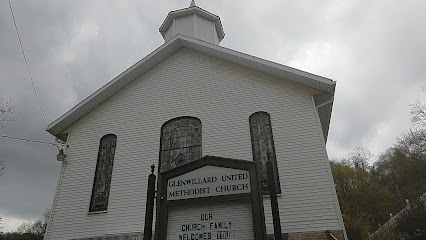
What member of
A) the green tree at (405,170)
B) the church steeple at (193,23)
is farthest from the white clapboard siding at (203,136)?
the green tree at (405,170)

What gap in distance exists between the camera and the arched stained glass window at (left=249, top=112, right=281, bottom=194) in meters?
9.59

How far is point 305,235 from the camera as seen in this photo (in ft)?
27.0

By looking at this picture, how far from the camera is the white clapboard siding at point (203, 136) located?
8.86 metres

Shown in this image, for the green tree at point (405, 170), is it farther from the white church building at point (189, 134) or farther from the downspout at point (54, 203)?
the downspout at point (54, 203)

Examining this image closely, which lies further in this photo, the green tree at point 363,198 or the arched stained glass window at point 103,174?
the green tree at point 363,198

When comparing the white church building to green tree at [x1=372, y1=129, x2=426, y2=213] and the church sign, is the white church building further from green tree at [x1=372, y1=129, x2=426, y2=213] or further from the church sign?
green tree at [x1=372, y1=129, x2=426, y2=213]

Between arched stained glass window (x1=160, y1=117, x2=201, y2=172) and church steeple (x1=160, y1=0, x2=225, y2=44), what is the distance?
263 inches

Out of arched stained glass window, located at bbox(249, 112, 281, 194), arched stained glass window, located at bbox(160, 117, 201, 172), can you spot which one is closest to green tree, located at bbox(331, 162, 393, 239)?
arched stained glass window, located at bbox(249, 112, 281, 194)

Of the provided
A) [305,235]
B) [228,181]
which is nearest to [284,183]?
[305,235]

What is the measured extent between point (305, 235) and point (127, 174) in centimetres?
609

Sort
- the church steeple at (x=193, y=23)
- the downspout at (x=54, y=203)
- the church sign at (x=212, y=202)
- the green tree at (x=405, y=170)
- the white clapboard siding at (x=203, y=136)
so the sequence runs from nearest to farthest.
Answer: the church sign at (x=212, y=202) → the white clapboard siding at (x=203, y=136) → the downspout at (x=54, y=203) → the church steeple at (x=193, y=23) → the green tree at (x=405, y=170)

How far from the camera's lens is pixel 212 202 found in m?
5.19

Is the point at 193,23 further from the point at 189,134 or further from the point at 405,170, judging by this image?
the point at 405,170

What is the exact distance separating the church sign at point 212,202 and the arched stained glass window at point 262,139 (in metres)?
4.20
